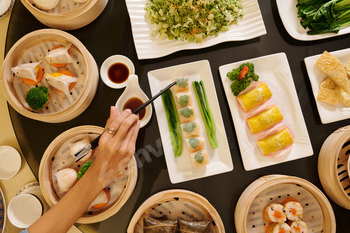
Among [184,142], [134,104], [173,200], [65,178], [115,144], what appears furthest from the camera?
[184,142]

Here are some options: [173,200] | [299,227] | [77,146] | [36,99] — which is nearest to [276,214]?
[299,227]

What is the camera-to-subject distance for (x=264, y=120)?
7.63ft

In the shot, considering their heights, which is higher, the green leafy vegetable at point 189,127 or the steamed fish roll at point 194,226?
the green leafy vegetable at point 189,127

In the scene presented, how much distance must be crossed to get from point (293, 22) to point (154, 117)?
196cm

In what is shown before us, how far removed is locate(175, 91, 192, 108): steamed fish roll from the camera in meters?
2.32

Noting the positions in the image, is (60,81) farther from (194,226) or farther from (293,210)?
(293,210)

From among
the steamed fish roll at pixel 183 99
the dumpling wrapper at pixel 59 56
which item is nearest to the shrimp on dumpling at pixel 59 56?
the dumpling wrapper at pixel 59 56

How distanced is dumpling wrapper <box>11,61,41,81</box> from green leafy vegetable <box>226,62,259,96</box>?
6.61ft

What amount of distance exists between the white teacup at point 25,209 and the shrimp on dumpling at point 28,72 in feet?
3.86

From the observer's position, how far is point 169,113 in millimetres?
2334

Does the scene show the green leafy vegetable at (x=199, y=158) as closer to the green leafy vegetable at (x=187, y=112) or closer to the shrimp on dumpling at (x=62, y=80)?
the green leafy vegetable at (x=187, y=112)

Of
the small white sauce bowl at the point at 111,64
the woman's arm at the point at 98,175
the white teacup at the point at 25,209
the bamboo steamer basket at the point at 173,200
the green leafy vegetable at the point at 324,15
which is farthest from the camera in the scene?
the green leafy vegetable at the point at 324,15

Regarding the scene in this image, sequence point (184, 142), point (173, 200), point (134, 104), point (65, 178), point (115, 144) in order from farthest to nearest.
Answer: point (184, 142)
point (134, 104)
point (173, 200)
point (65, 178)
point (115, 144)

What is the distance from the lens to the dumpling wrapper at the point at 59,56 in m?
2.08
